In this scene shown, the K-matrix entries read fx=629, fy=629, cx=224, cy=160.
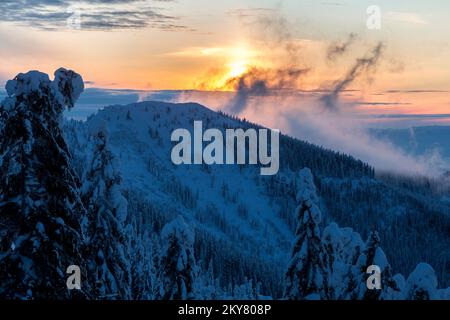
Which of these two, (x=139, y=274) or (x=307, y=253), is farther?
(x=139, y=274)

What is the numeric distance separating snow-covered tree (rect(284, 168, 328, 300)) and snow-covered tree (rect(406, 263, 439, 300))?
20.6 ft

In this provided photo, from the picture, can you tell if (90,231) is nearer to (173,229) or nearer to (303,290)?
(173,229)

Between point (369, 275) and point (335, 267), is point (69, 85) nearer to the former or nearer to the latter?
point (369, 275)

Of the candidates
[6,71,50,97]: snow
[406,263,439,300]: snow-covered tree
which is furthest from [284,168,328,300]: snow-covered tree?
[6,71,50,97]: snow

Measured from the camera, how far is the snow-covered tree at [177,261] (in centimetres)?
2884

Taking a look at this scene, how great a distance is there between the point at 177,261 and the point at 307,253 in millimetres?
5915

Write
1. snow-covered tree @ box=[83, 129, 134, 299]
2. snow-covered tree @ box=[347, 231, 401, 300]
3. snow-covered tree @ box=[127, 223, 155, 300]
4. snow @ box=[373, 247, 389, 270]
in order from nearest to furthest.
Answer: snow-covered tree @ box=[83, 129, 134, 299], snow @ box=[373, 247, 389, 270], snow-covered tree @ box=[347, 231, 401, 300], snow-covered tree @ box=[127, 223, 155, 300]

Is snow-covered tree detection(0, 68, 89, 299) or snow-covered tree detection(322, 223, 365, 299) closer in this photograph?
snow-covered tree detection(0, 68, 89, 299)

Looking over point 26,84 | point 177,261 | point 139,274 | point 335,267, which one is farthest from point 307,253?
point 139,274

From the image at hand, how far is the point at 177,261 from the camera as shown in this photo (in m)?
28.8

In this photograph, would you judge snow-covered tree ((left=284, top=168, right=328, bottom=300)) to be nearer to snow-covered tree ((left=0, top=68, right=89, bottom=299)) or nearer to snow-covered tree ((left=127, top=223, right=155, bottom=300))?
snow-covered tree ((left=127, top=223, right=155, bottom=300))

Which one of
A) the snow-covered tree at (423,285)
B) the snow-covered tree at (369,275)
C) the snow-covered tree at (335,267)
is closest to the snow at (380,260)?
the snow-covered tree at (369,275)

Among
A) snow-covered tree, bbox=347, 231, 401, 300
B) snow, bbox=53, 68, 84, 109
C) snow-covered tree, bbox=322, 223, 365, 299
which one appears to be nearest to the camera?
snow, bbox=53, 68, 84, 109

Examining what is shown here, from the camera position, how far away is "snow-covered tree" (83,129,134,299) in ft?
85.1
